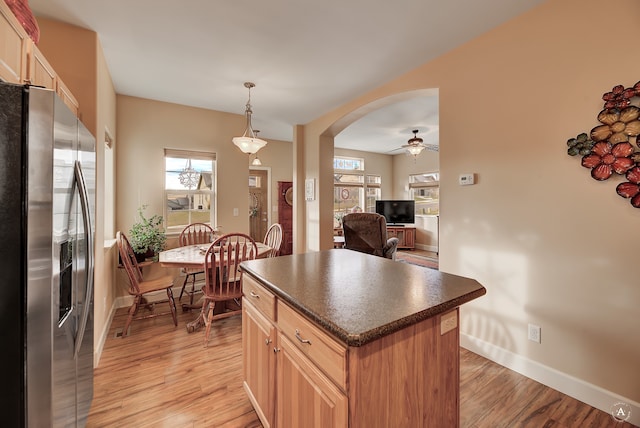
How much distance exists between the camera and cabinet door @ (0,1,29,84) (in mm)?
1116

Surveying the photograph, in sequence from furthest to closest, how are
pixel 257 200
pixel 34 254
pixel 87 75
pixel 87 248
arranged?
pixel 257 200, pixel 87 75, pixel 87 248, pixel 34 254

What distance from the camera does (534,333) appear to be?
A: 80.3 inches

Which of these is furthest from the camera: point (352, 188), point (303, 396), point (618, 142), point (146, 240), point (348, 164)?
point (352, 188)

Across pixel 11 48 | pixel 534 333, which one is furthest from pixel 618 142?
pixel 11 48

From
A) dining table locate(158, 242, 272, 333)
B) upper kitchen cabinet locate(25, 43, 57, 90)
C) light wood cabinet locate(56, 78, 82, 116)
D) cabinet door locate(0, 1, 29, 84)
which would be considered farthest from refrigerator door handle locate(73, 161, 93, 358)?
dining table locate(158, 242, 272, 333)

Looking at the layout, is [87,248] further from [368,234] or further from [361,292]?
[368,234]

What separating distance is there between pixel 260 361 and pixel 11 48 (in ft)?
6.02

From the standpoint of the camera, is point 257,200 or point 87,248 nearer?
point 87,248

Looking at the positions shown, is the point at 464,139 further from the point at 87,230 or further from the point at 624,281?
the point at 87,230

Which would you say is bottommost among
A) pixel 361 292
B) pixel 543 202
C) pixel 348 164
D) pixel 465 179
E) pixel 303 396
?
pixel 303 396

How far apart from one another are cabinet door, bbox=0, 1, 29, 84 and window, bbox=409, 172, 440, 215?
7.60m

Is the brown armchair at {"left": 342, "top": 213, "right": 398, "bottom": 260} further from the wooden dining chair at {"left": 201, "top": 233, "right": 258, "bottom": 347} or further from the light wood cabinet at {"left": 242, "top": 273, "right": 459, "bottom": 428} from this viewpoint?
→ the light wood cabinet at {"left": 242, "top": 273, "right": 459, "bottom": 428}

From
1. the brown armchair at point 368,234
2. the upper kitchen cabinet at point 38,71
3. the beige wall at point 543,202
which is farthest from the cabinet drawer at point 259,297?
the brown armchair at point 368,234

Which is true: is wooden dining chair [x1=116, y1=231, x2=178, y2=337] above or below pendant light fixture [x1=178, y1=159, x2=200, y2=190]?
below
